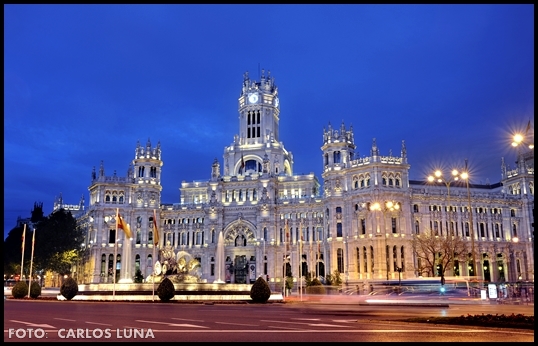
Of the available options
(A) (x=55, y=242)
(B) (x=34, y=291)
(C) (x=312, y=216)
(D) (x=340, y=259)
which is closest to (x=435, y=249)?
(D) (x=340, y=259)

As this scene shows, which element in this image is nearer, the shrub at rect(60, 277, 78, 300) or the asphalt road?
the asphalt road

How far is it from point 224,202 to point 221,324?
310ft

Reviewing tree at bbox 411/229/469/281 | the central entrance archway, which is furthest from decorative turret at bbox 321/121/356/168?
the central entrance archway

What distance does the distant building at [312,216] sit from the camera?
315 ft

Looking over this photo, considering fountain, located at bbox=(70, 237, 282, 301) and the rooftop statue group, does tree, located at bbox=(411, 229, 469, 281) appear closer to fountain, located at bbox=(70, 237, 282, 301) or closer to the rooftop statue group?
fountain, located at bbox=(70, 237, 282, 301)

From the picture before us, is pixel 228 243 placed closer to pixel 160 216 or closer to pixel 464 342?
pixel 160 216

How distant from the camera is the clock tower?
127 m

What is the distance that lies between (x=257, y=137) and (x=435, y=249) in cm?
5500

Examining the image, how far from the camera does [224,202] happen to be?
386ft

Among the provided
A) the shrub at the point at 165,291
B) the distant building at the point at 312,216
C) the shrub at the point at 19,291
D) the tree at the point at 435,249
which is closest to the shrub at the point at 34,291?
the shrub at the point at 19,291

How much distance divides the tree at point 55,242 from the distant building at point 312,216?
636cm

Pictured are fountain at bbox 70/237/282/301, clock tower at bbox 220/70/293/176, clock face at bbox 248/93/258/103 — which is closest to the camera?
fountain at bbox 70/237/282/301

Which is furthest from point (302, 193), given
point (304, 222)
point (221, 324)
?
point (221, 324)

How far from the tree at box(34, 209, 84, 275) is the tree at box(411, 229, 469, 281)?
6513cm
